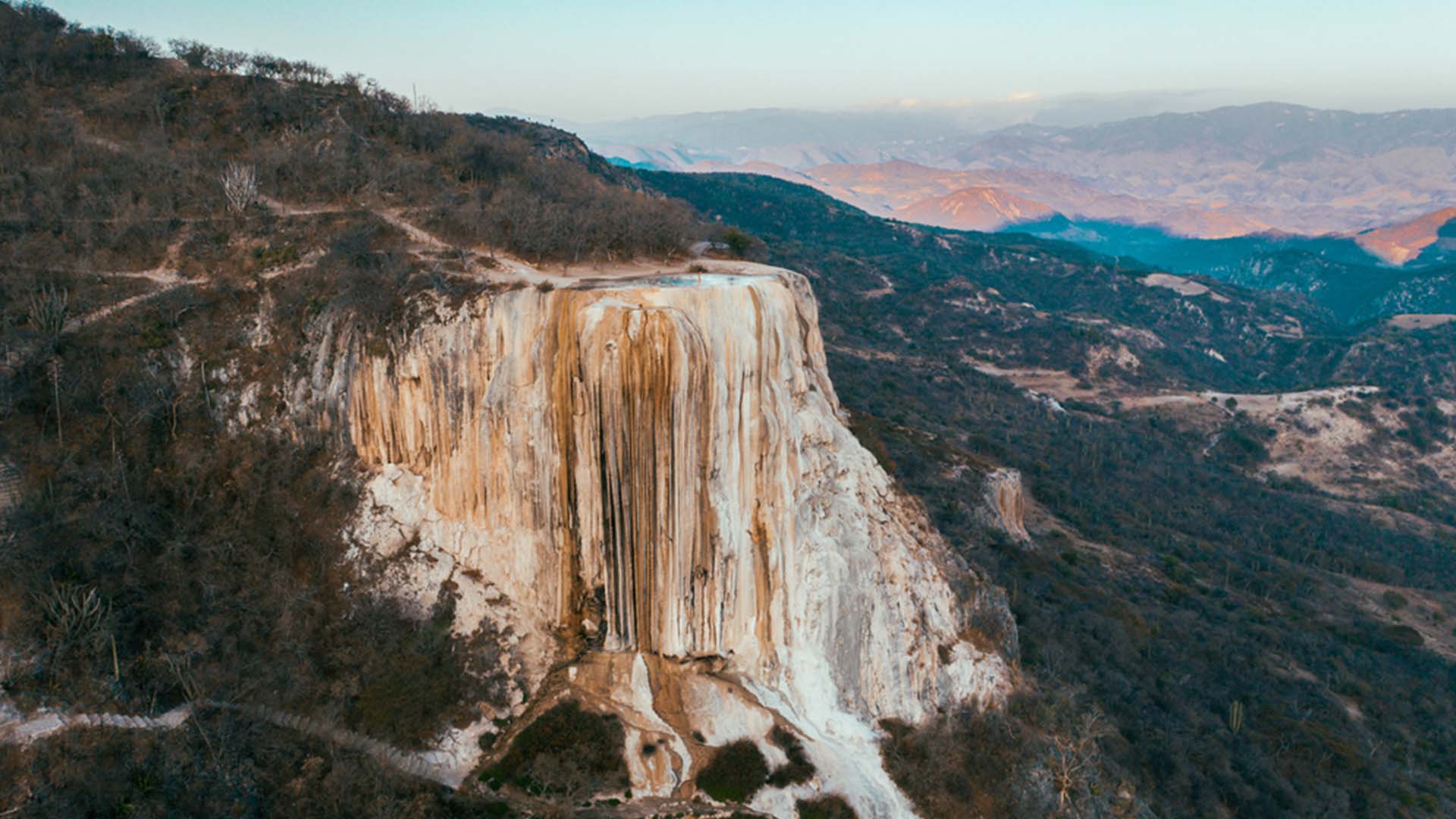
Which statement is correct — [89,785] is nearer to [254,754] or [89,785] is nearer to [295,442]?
[254,754]

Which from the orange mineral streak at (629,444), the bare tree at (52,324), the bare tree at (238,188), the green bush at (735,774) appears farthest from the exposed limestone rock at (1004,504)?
the bare tree at (52,324)

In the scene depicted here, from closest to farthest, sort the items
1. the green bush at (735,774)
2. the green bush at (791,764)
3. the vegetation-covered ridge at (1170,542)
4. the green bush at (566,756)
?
the green bush at (566,756)
the green bush at (735,774)
the green bush at (791,764)
the vegetation-covered ridge at (1170,542)

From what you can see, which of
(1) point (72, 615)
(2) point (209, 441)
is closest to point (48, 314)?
(2) point (209, 441)

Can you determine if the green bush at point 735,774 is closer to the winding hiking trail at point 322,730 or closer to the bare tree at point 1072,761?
the winding hiking trail at point 322,730

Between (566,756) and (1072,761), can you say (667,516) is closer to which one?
(566,756)

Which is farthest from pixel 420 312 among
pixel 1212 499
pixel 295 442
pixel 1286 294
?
pixel 1286 294
